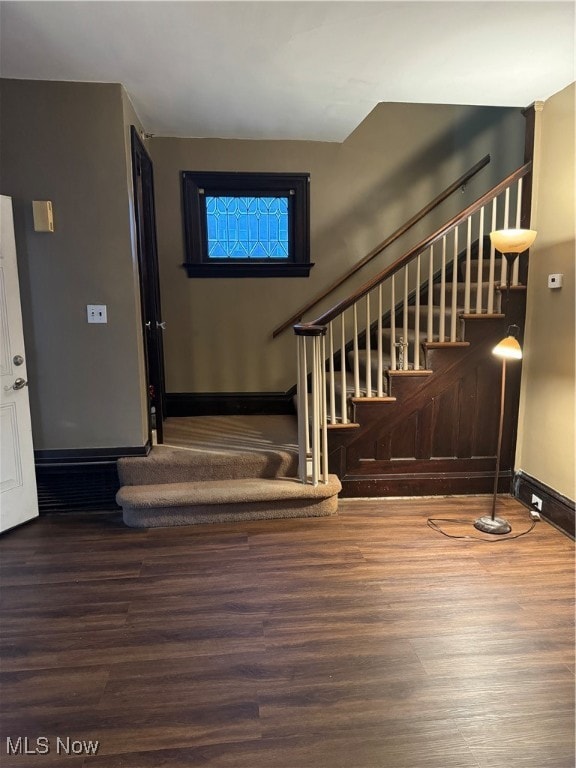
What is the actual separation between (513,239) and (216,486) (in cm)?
232

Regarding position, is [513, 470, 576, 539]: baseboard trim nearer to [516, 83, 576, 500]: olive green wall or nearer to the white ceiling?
[516, 83, 576, 500]: olive green wall

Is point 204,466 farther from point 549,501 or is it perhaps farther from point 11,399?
point 549,501

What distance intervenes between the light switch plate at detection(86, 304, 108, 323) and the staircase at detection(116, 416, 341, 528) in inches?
36.2

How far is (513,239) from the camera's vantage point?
268 cm

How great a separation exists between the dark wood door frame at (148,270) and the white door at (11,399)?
2.45 ft

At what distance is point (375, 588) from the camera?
230cm

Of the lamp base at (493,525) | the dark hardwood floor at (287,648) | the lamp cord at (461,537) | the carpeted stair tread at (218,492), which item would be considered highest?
the carpeted stair tread at (218,492)

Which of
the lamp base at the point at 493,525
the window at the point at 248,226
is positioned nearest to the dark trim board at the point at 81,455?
the window at the point at 248,226

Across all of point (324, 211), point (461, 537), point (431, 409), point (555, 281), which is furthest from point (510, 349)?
point (324, 211)

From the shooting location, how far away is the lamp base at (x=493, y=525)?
9.35ft

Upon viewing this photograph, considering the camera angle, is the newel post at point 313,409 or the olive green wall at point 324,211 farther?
the olive green wall at point 324,211

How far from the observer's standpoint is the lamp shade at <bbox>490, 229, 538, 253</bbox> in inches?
105

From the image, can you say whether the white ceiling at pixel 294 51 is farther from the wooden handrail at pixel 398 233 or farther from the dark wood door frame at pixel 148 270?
the wooden handrail at pixel 398 233

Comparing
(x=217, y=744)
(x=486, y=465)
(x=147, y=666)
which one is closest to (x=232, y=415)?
(x=486, y=465)
